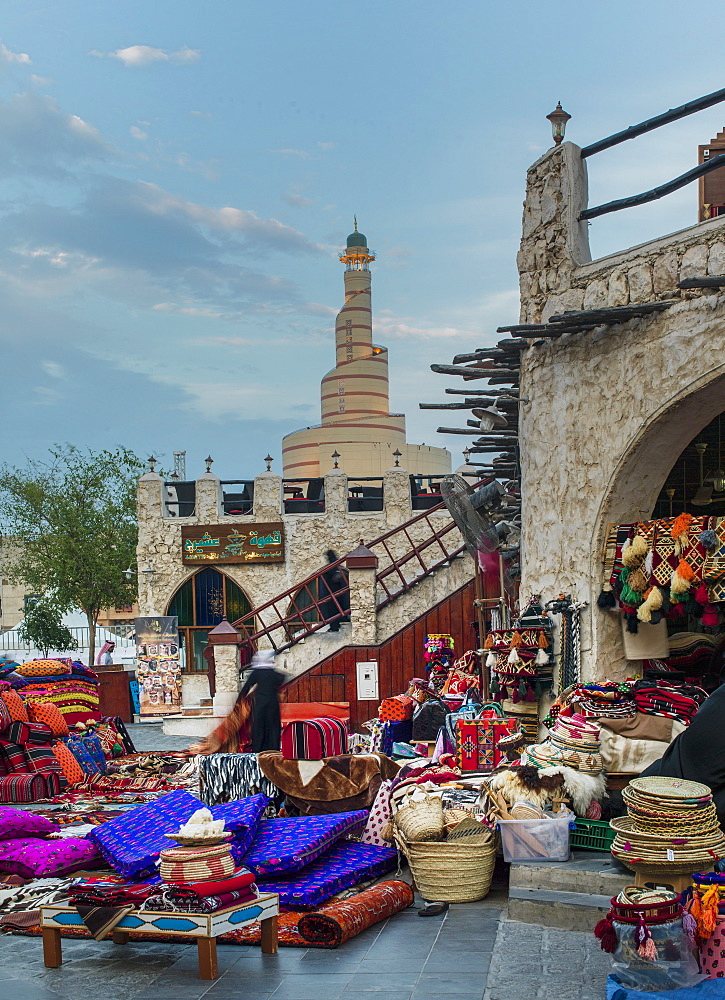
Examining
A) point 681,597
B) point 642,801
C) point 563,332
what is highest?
point 563,332

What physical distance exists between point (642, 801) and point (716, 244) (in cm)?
392

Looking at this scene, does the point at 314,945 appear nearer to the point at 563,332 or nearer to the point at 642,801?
the point at 642,801

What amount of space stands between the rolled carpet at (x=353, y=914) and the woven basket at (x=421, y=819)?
327 mm

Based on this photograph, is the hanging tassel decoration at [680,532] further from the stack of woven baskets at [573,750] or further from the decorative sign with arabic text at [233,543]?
the decorative sign with arabic text at [233,543]

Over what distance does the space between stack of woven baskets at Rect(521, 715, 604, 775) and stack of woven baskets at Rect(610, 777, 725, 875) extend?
1.43 metres

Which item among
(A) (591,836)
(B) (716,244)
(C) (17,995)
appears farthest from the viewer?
(B) (716,244)

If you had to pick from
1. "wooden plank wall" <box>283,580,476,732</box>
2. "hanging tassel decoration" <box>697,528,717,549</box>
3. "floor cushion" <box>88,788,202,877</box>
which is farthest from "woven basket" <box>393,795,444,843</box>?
"wooden plank wall" <box>283,580,476,732</box>

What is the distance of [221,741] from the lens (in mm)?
9359

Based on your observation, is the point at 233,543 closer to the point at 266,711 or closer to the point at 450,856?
the point at 266,711

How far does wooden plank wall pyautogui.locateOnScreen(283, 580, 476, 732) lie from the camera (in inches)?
601

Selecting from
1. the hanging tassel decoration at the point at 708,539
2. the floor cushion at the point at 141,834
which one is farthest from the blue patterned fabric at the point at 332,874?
the hanging tassel decoration at the point at 708,539

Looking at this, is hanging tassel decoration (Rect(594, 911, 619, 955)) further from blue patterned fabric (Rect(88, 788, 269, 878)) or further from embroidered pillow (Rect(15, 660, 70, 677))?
embroidered pillow (Rect(15, 660, 70, 677))

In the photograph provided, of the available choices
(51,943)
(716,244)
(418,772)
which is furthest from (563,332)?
(51,943)

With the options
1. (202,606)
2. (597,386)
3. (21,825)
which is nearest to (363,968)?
(21,825)
